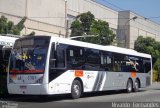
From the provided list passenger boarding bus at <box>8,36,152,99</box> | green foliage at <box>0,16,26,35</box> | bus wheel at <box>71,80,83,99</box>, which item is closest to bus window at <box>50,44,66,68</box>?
passenger boarding bus at <box>8,36,152,99</box>

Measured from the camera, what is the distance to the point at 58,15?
5341cm

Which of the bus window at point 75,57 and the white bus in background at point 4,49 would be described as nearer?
the bus window at point 75,57

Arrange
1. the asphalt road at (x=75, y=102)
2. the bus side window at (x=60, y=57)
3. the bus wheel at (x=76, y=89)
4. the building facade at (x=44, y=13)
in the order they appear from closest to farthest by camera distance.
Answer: the asphalt road at (x=75, y=102)
the bus side window at (x=60, y=57)
the bus wheel at (x=76, y=89)
the building facade at (x=44, y=13)

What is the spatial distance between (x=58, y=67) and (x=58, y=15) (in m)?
35.8

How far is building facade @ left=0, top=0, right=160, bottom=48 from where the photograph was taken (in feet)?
145

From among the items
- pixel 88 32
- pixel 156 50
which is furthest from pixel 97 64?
pixel 156 50

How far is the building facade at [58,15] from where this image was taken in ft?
145

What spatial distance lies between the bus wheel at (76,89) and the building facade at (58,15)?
23.5 meters

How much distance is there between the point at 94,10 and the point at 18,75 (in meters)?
49.4

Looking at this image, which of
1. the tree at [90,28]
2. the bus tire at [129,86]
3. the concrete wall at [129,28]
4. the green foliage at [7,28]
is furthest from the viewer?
the concrete wall at [129,28]

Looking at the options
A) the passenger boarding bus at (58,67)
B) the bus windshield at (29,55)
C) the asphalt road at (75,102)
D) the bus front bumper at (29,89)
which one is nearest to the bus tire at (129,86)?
the passenger boarding bus at (58,67)

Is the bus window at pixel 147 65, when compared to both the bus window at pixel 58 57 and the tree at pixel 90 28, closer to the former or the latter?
the bus window at pixel 58 57

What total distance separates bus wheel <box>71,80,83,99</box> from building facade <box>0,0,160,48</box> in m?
23.5

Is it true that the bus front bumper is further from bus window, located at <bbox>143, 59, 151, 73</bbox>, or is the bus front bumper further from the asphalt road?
bus window, located at <bbox>143, 59, 151, 73</bbox>
